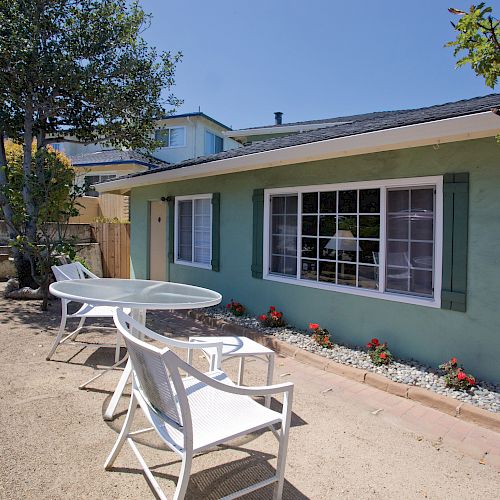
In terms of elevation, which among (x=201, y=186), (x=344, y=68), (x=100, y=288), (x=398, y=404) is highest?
(x=344, y=68)

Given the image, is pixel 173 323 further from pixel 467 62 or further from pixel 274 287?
pixel 467 62

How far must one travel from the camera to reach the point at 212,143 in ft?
68.5

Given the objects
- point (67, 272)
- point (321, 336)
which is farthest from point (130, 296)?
point (321, 336)

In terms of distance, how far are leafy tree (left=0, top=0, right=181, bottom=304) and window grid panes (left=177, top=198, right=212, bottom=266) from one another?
7.78 ft

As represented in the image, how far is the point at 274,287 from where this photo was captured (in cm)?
644

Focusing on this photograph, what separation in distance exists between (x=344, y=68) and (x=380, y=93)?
368cm

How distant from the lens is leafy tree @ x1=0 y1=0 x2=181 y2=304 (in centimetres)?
759

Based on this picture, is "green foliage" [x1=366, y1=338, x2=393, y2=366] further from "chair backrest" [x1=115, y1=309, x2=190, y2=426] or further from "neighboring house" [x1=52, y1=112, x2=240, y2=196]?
"neighboring house" [x1=52, y1=112, x2=240, y2=196]

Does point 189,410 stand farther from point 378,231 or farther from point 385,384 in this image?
point 378,231

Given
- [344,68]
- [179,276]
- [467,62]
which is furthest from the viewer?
[344,68]

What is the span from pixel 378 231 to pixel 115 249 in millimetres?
8482

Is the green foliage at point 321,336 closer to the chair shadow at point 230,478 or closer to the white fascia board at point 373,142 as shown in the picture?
the white fascia board at point 373,142

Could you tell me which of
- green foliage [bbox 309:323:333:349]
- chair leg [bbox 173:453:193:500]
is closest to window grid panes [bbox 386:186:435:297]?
green foliage [bbox 309:323:333:349]

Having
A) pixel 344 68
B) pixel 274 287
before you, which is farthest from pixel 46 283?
pixel 344 68
